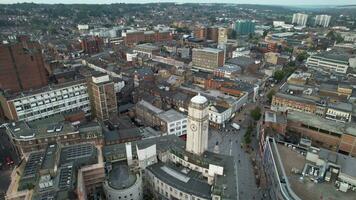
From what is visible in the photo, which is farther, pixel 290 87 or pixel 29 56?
pixel 290 87

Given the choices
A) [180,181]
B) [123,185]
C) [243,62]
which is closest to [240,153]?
[180,181]

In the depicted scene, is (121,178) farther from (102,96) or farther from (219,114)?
(219,114)

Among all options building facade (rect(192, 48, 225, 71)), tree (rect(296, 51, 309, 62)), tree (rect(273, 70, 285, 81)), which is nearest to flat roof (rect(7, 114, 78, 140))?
building facade (rect(192, 48, 225, 71))

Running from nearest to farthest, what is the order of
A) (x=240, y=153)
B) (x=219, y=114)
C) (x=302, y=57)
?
(x=240, y=153), (x=219, y=114), (x=302, y=57)

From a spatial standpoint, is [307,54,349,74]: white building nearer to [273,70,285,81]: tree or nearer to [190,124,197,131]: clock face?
[273,70,285,81]: tree

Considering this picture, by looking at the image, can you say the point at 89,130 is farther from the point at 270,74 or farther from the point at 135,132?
the point at 270,74

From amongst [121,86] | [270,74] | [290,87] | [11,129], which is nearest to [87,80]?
[121,86]
